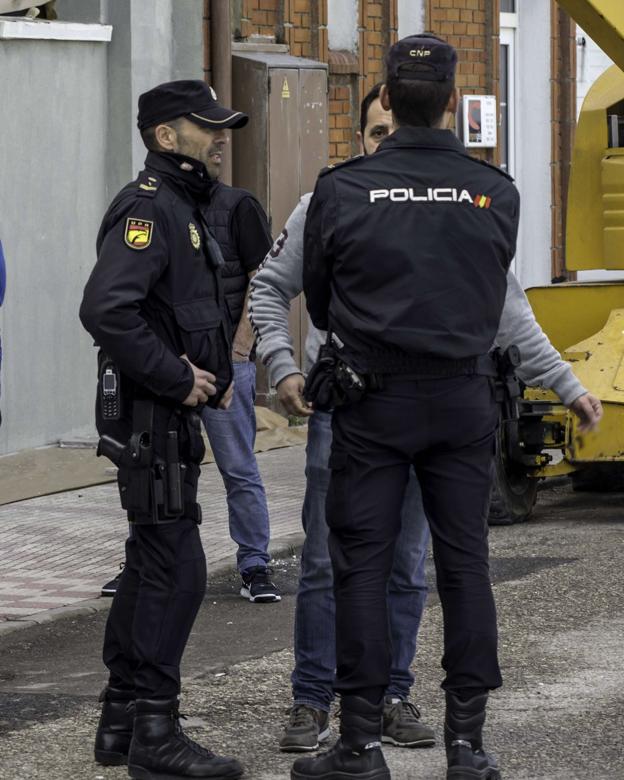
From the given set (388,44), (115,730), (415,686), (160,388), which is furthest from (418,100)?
(388,44)

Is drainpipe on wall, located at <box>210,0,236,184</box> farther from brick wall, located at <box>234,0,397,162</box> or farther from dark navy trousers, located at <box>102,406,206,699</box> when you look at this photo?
dark navy trousers, located at <box>102,406,206,699</box>

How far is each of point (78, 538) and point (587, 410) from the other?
14.8 ft

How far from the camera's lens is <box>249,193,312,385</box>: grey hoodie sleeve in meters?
5.30

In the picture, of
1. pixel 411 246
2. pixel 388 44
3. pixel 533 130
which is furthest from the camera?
pixel 533 130

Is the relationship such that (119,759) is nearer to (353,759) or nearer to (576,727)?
(353,759)

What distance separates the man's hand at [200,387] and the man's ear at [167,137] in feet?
1.96

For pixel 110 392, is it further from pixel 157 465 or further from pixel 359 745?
pixel 359 745

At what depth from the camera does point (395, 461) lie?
4969mm

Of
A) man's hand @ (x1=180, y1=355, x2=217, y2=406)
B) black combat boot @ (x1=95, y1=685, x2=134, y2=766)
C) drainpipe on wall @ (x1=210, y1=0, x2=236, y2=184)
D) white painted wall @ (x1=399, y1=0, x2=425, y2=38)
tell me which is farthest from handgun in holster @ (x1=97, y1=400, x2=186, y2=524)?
white painted wall @ (x1=399, y1=0, x2=425, y2=38)

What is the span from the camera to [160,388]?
522cm

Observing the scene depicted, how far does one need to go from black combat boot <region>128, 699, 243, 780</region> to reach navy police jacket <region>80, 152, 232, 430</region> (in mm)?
833

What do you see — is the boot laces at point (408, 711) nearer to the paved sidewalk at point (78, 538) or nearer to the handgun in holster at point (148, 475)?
the handgun in holster at point (148, 475)

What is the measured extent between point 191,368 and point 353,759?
1119 millimetres

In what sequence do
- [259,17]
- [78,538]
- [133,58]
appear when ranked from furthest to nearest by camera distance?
[259,17]
[133,58]
[78,538]
